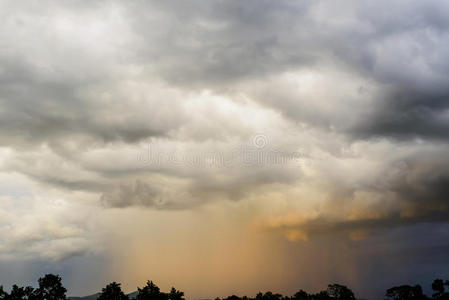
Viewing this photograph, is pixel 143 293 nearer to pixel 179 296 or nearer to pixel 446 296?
pixel 179 296

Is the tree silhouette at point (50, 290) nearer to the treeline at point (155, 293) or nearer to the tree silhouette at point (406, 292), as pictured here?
the treeline at point (155, 293)

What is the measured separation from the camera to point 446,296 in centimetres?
13938

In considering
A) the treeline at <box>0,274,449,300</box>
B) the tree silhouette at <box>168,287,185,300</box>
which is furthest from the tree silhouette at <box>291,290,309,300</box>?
the tree silhouette at <box>168,287,185,300</box>

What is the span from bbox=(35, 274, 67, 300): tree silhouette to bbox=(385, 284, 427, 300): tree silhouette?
12711 centimetres

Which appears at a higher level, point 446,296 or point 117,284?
point 117,284

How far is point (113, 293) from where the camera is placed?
122562 mm

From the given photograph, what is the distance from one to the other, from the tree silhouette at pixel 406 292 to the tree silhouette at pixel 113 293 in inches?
4391

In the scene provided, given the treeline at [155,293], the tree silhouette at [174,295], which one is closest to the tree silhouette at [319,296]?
the treeline at [155,293]

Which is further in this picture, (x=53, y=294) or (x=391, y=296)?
(x=391, y=296)

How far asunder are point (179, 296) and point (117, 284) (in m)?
22.2

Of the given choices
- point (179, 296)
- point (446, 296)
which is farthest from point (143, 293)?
point (446, 296)

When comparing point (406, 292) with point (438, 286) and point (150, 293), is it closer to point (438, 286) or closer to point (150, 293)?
point (438, 286)

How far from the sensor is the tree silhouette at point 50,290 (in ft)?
445

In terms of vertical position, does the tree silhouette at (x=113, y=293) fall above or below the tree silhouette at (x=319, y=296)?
above
